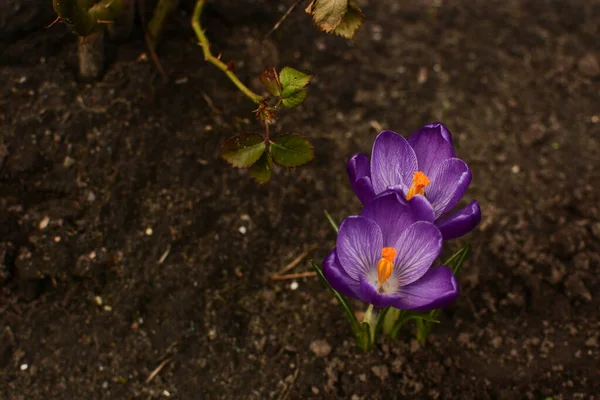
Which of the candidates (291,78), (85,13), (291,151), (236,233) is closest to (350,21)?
(291,78)

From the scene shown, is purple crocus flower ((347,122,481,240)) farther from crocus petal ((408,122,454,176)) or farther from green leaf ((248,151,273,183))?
green leaf ((248,151,273,183))

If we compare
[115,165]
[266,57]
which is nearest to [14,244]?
[115,165]

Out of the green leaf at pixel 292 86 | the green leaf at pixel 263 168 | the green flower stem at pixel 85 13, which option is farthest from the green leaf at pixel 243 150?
the green flower stem at pixel 85 13

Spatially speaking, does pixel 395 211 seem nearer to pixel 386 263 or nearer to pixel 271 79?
pixel 386 263

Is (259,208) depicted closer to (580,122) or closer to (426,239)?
(426,239)

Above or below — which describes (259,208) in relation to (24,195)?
below

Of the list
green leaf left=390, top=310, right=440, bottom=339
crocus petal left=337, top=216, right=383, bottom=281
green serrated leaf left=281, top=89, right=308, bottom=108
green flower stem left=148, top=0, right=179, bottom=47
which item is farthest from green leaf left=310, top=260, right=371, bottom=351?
green flower stem left=148, top=0, right=179, bottom=47

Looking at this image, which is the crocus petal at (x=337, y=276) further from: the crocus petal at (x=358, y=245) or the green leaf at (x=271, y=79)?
the green leaf at (x=271, y=79)

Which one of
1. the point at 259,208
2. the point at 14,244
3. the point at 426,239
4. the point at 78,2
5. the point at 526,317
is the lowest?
the point at 526,317
